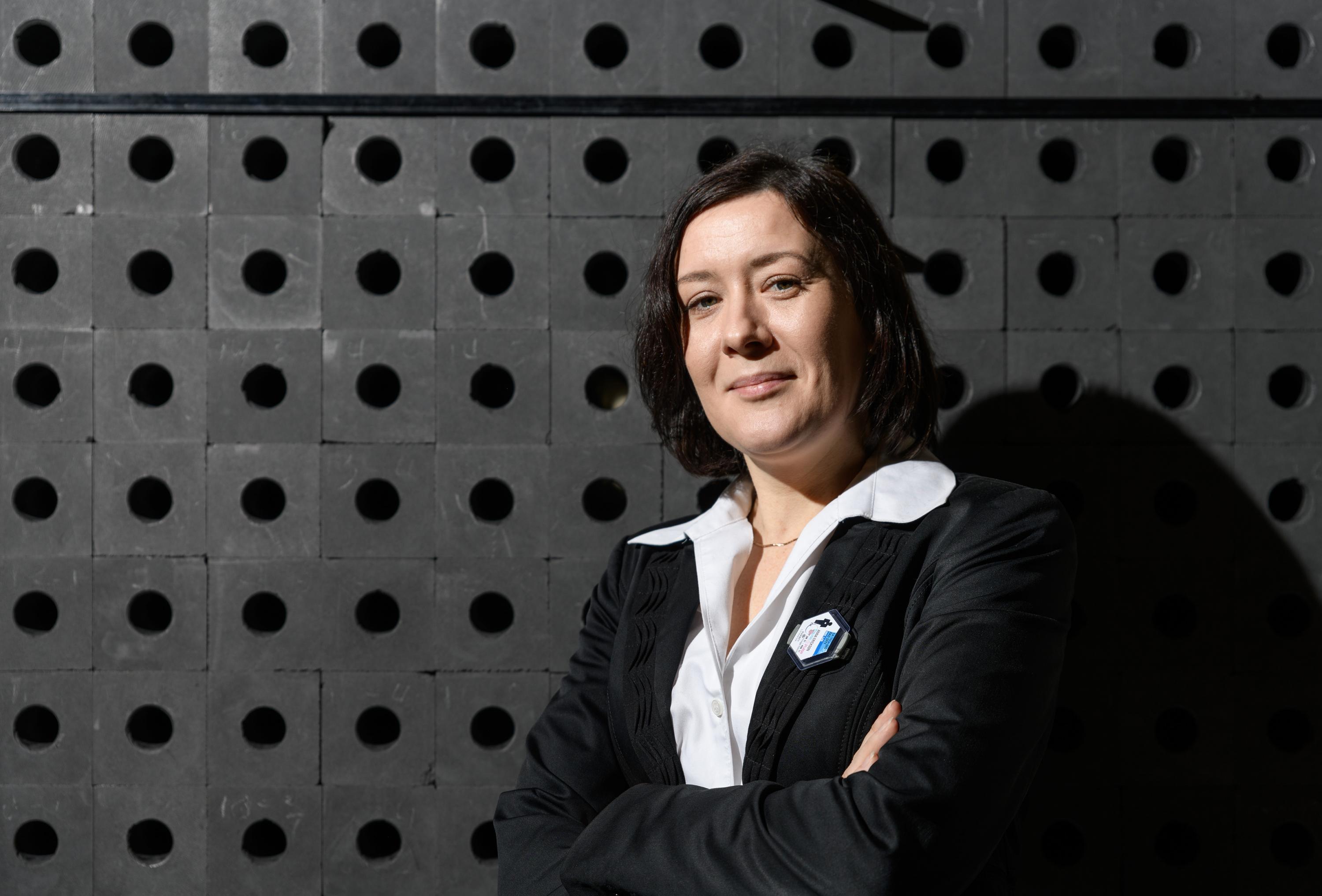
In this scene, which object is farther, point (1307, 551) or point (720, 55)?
point (720, 55)

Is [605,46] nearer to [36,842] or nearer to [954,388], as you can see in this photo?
[954,388]

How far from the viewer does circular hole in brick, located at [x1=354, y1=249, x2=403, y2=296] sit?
7.30 ft

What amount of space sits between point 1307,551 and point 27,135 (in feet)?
10.9

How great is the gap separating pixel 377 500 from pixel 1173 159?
2218mm

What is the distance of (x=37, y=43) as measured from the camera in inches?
92.0

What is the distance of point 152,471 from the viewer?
7.30ft

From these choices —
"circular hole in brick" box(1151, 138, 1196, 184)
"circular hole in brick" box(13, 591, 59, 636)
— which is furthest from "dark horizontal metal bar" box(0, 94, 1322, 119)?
"circular hole in brick" box(13, 591, 59, 636)

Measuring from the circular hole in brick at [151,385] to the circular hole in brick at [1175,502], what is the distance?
2.46m

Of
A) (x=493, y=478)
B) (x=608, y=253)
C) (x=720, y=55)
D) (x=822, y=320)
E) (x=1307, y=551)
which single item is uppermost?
(x=720, y=55)

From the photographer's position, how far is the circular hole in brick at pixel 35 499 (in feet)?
7.36

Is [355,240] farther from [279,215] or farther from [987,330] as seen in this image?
[987,330]

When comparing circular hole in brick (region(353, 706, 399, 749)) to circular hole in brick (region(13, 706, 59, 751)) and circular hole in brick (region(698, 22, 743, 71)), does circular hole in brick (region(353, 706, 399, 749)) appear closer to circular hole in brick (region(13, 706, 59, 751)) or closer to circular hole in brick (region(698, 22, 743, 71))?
circular hole in brick (region(13, 706, 59, 751))

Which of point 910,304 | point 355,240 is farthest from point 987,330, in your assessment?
point 355,240

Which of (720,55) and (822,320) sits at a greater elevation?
(720,55)
